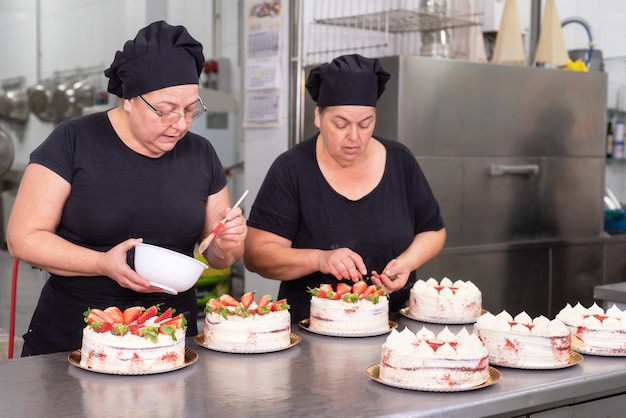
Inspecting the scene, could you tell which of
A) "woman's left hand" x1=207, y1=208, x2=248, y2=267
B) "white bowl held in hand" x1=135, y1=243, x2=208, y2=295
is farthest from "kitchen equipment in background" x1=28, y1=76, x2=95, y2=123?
"white bowl held in hand" x1=135, y1=243, x2=208, y2=295

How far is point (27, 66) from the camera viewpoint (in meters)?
5.29

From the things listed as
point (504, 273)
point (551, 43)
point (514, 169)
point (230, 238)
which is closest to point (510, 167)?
point (514, 169)

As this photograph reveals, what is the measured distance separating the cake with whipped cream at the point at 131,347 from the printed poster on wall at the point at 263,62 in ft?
9.18

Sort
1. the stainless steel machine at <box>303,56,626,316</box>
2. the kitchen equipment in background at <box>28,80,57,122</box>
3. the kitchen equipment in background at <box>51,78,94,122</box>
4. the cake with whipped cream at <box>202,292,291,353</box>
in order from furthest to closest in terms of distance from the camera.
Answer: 1. the kitchen equipment in background at <box>51,78,94,122</box>
2. the kitchen equipment in background at <box>28,80,57,122</box>
3. the stainless steel machine at <box>303,56,626,316</box>
4. the cake with whipped cream at <box>202,292,291,353</box>

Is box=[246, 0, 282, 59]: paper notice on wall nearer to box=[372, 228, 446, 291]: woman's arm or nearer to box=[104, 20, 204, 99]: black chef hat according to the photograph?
box=[372, 228, 446, 291]: woman's arm

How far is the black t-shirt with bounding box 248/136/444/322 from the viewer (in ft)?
8.52

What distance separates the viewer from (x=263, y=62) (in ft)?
15.0

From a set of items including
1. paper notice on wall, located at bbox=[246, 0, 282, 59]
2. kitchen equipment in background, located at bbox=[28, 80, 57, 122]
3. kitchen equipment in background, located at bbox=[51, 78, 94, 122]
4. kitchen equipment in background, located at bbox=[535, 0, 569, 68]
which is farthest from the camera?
kitchen equipment in background, located at bbox=[51, 78, 94, 122]

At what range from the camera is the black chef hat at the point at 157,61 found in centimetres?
208

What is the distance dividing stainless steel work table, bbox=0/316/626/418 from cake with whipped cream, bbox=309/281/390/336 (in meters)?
0.18

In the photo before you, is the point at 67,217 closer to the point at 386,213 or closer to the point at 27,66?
the point at 386,213

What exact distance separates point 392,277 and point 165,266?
83 cm

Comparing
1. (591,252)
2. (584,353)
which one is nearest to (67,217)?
(584,353)

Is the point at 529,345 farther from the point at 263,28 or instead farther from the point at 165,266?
the point at 263,28
